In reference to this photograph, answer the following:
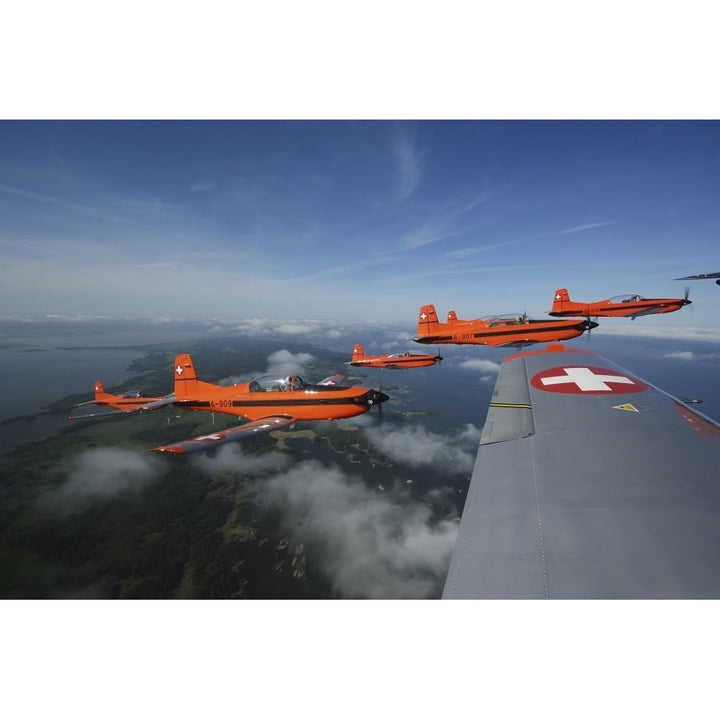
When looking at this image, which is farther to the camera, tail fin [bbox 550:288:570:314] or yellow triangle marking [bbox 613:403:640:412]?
tail fin [bbox 550:288:570:314]

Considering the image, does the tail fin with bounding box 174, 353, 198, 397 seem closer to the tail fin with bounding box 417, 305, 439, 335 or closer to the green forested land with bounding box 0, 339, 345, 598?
the tail fin with bounding box 417, 305, 439, 335

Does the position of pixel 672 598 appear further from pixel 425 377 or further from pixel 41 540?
pixel 425 377

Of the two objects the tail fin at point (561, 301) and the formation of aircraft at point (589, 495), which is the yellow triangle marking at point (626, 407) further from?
the tail fin at point (561, 301)

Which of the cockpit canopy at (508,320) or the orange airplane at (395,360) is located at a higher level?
the cockpit canopy at (508,320)

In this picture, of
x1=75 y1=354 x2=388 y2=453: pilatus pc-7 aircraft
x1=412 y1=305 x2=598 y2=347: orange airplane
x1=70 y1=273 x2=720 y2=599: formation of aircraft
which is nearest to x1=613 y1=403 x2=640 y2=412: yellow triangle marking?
x1=70 y1=273 x2=720 y2=599: formation of aircraft

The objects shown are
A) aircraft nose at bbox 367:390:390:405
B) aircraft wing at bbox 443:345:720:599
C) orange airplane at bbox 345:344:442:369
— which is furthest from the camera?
orange airplane at bbox 345:344:442:369

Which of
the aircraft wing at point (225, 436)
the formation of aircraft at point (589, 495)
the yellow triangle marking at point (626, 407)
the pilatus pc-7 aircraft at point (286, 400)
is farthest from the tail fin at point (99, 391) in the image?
the yellow triangle marking at point (626, 407)

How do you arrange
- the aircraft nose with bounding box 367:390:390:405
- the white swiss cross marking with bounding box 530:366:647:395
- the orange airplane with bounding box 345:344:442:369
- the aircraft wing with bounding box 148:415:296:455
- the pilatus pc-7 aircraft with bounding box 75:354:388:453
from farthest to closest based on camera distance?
1. the orange airplane with bounding box 345:344:442:369
2. the aircraft nose with bounding box 367:390:390:405
3. the pilatus pc-7 aircraft with bounding box 75:354:388:453
4. the aircraft wing with bounding box 148:415:296:455
5. the white swiss cross marking with bounding box 530:366:647:395
